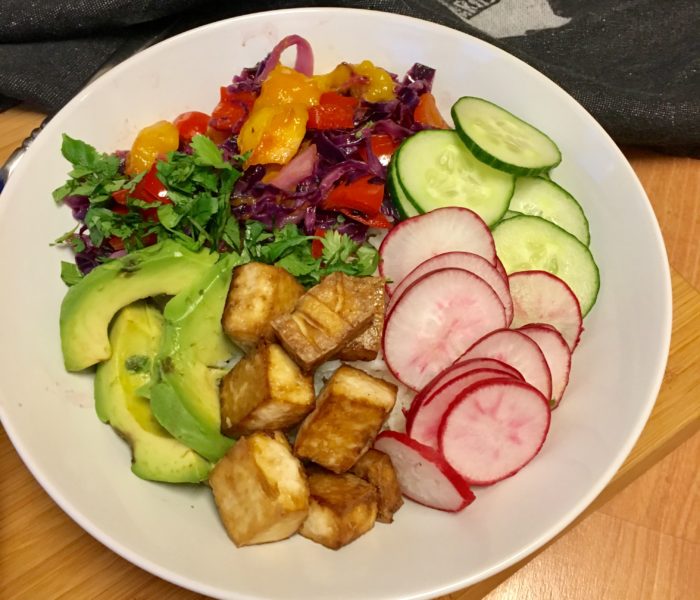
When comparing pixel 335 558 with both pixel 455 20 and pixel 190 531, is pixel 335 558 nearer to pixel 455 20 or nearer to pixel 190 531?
pixel 190 531

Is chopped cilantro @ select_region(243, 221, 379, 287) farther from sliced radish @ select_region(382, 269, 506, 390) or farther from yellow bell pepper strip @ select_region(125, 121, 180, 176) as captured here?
yellow bell pepper strip @ select_region(125, 121, 180, 176)

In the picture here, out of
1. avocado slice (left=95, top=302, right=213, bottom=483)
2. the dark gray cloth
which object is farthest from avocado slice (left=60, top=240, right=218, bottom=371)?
the dark gray cloth

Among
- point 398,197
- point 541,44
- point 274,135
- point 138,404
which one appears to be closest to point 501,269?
point 398,197

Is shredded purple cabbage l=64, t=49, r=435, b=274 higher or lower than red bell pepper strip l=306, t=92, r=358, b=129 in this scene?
lower

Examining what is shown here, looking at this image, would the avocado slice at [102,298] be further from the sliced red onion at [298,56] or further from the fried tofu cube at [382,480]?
the sliced red onion at [298,56]

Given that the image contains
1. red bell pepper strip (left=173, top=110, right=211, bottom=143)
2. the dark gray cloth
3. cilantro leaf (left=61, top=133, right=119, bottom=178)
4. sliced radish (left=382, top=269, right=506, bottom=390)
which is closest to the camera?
sliced radish (left=382, top=269, right=506, bottom=390)

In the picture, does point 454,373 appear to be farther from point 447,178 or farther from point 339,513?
point 447,178

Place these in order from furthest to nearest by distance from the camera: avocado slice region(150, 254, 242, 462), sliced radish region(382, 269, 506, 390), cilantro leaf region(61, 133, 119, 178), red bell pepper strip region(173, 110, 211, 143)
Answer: red bell pepper strip region(173, 110, 211, 143), cilantro leaf region(61, 133, 119, 178), sliced radish region(382, 269, 506, 390), avocado slice region(150, 254, 242, 462)
